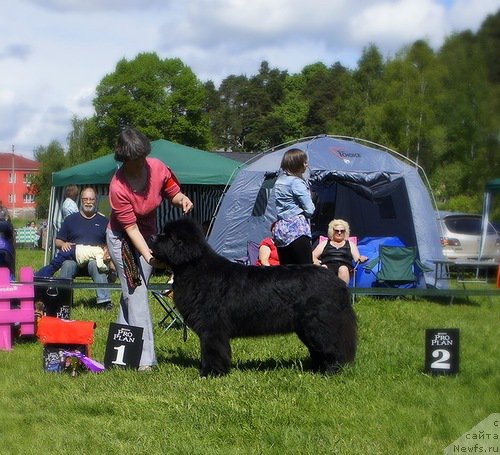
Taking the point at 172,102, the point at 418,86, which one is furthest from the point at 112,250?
the point at 172,102

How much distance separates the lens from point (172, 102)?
36688 mm

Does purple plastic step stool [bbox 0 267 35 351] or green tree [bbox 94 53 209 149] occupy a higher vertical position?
green tree [bbox 94 53 209 149]

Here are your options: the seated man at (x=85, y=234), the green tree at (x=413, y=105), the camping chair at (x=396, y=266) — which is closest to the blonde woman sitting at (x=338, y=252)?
the camping chair at (x=396, y=266)

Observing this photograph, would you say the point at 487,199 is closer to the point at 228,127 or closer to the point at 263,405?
the point at 263,405

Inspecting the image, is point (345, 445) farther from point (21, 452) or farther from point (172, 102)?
point (172, 102)

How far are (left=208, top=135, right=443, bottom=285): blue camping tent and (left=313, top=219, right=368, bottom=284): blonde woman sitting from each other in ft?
8.53

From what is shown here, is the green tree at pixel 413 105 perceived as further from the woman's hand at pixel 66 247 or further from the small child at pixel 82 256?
the woman's hand at pixel 66 247

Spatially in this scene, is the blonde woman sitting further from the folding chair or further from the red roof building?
the red roof building

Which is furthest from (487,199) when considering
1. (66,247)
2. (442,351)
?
(66,247)

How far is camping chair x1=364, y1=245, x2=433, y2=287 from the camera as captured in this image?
1062 centimetres

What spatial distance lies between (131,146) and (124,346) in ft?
4.56

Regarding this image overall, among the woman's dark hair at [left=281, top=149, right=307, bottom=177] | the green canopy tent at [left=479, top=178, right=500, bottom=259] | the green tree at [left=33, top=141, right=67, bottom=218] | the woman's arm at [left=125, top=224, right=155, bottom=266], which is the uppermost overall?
the green tree at [left=33, top=141, right=67, bottom=218]

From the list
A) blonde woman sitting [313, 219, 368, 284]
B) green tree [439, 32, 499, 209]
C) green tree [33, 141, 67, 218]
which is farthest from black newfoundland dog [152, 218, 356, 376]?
green tree [33, 141, 67, 218]

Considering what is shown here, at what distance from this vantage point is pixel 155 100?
3203 cm
